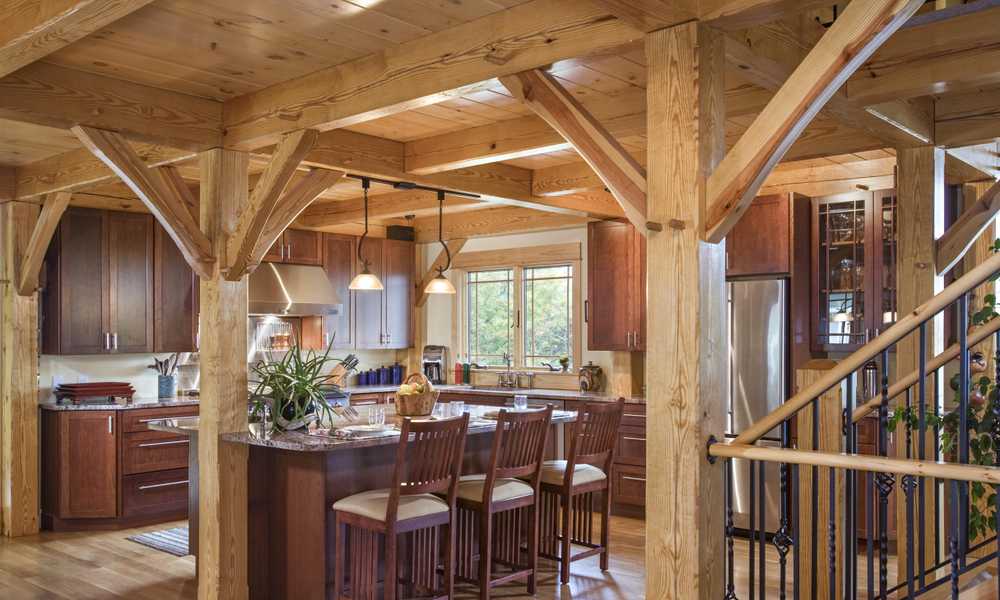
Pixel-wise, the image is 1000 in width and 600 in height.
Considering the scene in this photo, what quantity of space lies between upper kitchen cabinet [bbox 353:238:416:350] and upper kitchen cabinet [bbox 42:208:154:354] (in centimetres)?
207

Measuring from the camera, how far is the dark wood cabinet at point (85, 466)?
6.39 metres

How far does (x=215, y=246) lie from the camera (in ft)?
14.7

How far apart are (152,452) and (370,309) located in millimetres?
2610

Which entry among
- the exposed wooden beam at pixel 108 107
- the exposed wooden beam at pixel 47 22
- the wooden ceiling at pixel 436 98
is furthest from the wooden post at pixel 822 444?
the exposed wooden beam at pixel 108 107

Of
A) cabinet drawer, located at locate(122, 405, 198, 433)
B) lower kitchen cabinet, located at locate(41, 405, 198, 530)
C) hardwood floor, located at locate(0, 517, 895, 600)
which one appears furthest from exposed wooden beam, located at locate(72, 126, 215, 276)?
lower kitchen cabinet, located at locate(41, 405, 198, 530)

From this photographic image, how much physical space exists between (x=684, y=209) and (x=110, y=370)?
19.4ft

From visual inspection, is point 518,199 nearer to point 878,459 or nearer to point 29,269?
point 29,269

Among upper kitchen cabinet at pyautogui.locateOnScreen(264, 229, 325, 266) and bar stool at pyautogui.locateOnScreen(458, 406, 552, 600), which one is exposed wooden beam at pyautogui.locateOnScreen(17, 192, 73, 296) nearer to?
upper kitchen cabinet at pyautogui.locateOnScreen(264, 229, 325, 266)

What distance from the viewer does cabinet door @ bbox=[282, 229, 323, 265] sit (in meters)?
7.89

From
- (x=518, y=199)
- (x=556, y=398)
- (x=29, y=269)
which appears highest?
(x=518, y=199)

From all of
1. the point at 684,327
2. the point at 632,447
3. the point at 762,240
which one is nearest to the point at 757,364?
the point at 762,240

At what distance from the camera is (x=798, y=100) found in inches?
95.9

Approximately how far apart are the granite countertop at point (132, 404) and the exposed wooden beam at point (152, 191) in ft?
8.31

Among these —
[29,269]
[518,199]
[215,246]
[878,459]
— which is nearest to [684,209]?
[878,459]
